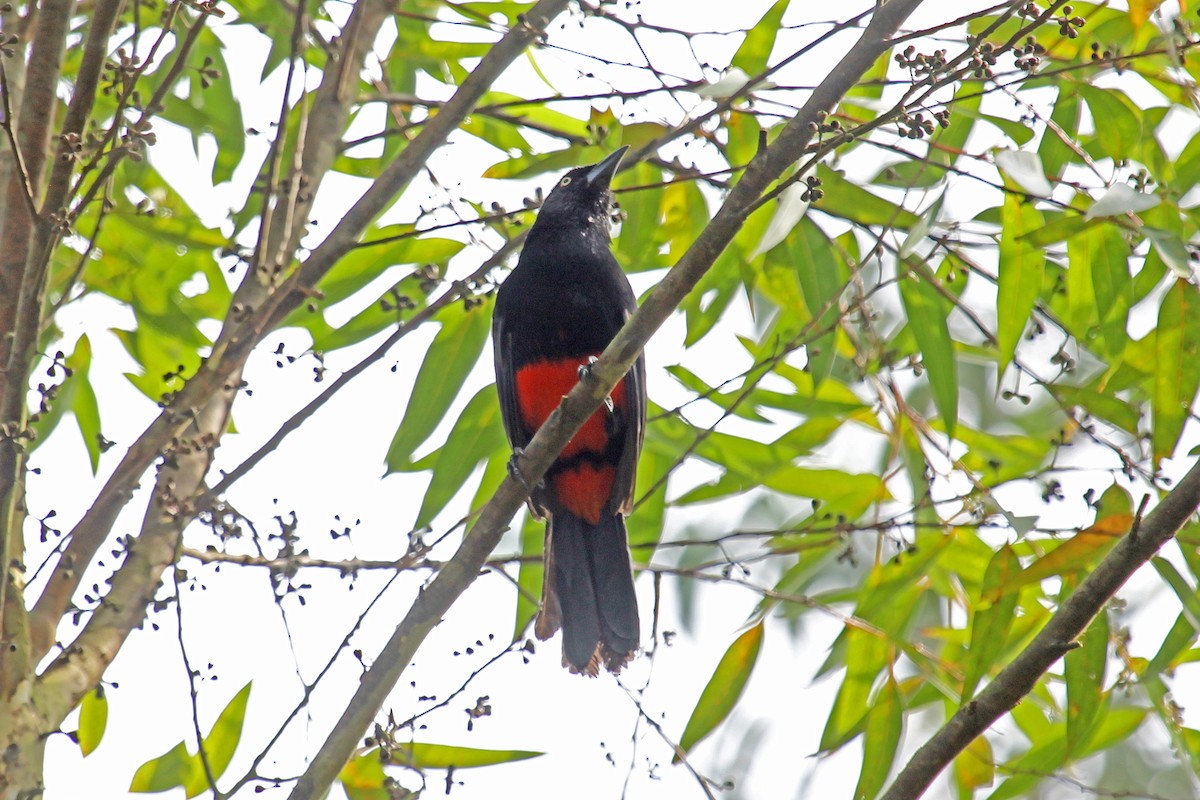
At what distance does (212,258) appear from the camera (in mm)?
3783

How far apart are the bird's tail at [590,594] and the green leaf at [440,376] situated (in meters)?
0.57

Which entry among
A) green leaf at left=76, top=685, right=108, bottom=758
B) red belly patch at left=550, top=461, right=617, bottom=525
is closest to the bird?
red belly patch at left=550, top=461, right=617, bottom=525

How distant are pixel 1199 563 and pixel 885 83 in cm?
134

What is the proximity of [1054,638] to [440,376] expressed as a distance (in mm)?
1909

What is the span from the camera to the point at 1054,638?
2.19 meters

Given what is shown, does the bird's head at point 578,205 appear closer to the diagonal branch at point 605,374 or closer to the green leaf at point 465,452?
the green leaf at point 465,452

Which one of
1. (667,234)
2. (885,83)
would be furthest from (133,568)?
(885,83)

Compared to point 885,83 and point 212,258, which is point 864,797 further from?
point 212,258

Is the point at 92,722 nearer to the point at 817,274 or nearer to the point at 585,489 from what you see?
the point at 585,489

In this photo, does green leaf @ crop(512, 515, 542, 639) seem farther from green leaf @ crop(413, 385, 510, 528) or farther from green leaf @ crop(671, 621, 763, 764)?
green leaf @ crop(671, 621, 763, 764)

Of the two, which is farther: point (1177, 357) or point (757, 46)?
point (757, 46)

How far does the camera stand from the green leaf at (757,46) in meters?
3.19

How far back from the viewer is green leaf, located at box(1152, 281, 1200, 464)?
274 centimetres

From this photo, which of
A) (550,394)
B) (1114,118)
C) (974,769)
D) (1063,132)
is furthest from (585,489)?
(1114,118)
